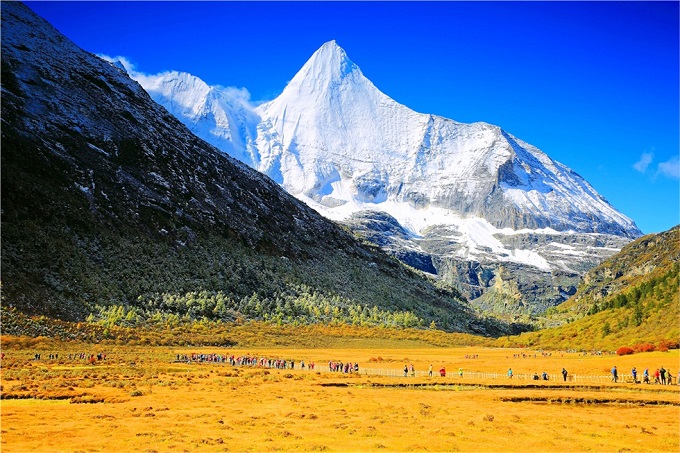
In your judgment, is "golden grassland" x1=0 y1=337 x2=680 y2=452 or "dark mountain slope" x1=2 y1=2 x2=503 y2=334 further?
"dark mountain slope" x1=2 y1=2 x2=503 y2=334

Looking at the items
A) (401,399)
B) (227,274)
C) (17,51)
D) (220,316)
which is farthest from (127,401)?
(17,51)

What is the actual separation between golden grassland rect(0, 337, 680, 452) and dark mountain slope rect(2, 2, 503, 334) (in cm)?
4306

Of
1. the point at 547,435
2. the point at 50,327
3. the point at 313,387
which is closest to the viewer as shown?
the point at 547,435

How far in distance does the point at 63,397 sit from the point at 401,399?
956 inches

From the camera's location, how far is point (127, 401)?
38.1 meters

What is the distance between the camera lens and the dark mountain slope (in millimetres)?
102812

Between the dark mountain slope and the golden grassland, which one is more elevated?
the dark mountain slope

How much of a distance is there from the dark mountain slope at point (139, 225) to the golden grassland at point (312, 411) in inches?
1695

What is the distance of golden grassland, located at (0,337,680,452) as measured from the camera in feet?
91.8

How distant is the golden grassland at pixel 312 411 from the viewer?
91.8 feet

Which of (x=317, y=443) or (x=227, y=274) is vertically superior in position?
(x=227, y=274)

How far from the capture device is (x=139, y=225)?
12875 cm

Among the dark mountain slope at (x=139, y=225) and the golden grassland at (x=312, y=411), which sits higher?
the dark mountain slope at (x=139, y=225)

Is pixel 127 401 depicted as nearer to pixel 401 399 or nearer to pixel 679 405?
pixel 401 399
